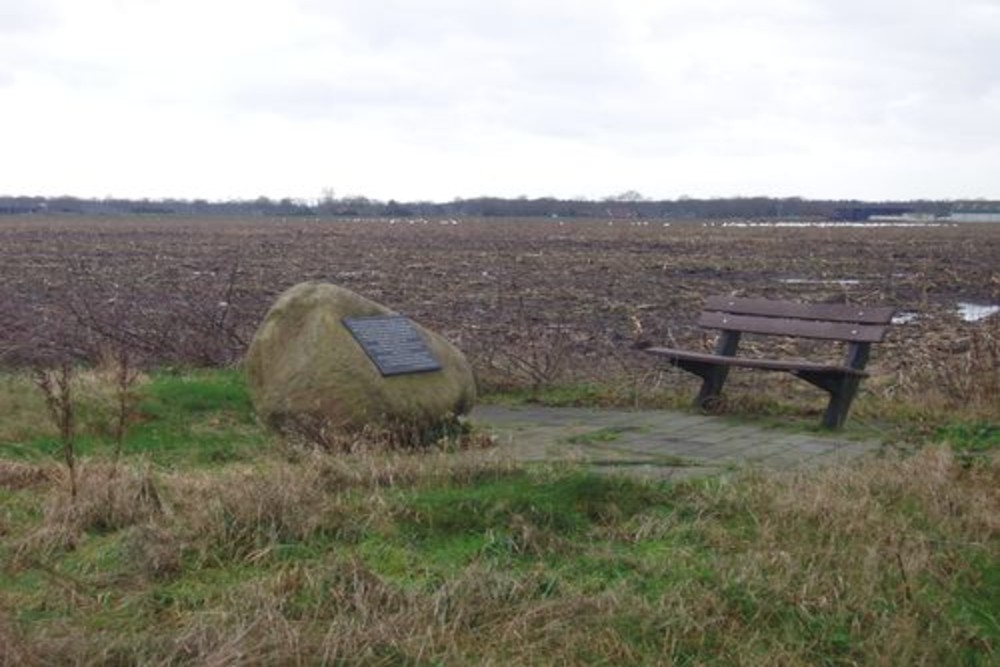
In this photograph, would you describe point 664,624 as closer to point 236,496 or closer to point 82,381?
Result: point 236,496

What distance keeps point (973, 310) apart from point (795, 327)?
1374 centimetres

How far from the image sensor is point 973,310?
21.5 metres

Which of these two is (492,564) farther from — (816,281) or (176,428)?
(816,281)

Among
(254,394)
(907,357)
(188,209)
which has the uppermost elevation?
(254,394)

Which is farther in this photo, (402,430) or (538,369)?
(538,369)

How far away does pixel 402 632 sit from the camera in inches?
169

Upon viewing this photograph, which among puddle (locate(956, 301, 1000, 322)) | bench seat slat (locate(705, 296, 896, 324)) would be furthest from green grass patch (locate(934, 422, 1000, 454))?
puddle (locate(956, 301, 1000, 322))

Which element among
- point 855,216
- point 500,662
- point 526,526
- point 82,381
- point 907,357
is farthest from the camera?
point 855,216

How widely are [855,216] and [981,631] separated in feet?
437

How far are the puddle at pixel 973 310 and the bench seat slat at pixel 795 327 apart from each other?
10652mm

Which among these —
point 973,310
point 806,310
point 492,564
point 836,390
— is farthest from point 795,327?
point 973,310

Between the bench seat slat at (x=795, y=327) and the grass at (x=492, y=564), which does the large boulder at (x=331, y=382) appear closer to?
the grass at (x=492, y=564)

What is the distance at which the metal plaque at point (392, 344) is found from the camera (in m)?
7.86

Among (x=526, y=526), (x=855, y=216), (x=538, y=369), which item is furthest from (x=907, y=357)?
(x=855, y=216)
